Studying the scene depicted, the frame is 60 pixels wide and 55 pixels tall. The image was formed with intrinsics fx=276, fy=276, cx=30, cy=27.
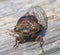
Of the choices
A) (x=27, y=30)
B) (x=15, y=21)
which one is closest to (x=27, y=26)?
(x=27, y=30)

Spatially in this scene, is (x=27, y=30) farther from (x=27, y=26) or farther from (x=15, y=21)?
(x=15, y=21)

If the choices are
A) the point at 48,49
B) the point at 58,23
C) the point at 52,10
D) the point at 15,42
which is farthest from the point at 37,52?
the point at 52,10

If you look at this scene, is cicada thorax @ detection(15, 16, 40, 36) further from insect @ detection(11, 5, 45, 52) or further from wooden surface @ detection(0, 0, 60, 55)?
wooden surface @ detection(0, 0, 60, 55)

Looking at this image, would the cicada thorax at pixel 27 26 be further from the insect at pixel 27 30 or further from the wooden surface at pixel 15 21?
the wooden surface at pixel 15 21

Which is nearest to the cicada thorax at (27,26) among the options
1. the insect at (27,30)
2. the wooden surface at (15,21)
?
the insect at (27,30)

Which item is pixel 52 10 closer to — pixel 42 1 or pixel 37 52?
pixel 42 1

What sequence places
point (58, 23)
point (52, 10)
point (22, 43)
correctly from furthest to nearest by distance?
point (52, 10) < point (58, 23) < point (22, 43)
